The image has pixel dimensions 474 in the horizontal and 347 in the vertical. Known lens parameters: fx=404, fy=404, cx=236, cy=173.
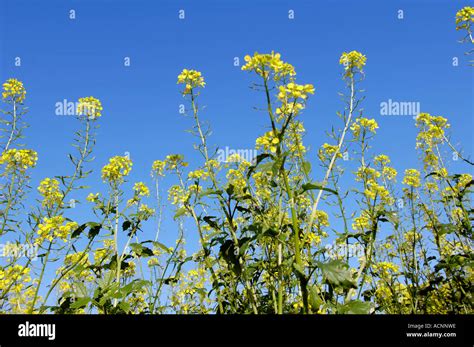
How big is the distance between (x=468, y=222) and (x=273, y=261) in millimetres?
2107

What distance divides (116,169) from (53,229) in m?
0.75

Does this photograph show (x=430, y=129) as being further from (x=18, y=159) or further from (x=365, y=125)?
(x=18, y=159)

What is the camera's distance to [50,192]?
4156mm

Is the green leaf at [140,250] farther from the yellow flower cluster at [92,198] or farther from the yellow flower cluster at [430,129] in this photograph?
the yellow flower cluster at [430,129]

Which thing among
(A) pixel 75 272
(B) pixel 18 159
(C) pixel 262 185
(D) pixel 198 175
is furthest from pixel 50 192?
(C) pixel 262 185

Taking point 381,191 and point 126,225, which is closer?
point 126,225

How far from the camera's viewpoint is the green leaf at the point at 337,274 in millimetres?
2004

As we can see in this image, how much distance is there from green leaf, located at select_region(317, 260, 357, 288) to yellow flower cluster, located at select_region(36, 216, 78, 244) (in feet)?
8.01

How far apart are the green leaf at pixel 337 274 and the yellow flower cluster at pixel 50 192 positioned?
2.99 meters

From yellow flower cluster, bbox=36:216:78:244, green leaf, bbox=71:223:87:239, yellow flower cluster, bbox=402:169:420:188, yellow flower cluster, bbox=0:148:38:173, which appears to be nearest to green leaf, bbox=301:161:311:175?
green leaf, bbox=71:223:87:239

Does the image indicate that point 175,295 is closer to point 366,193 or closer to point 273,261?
point 273,261

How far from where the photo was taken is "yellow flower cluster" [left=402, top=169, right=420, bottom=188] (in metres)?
5.27

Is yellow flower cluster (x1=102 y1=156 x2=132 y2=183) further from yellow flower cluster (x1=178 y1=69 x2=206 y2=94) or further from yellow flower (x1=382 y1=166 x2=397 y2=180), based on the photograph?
yellow flower (x1=382 y1=166 x2=397 y2=180)
